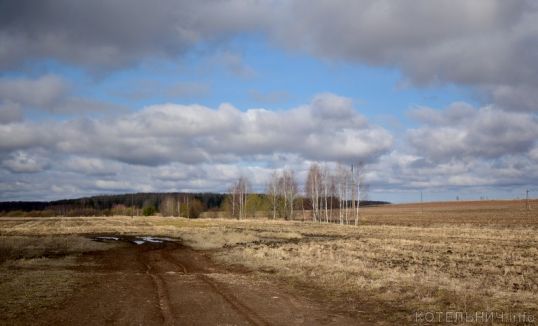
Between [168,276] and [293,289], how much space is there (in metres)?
6.34

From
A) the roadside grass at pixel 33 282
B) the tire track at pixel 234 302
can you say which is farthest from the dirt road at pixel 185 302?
the roadside grass at pixel 33 282

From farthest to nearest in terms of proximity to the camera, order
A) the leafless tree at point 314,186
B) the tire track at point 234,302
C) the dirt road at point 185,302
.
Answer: the leafless tree at point 314,186
the dirt road at point 185,302
the tire track at point 234,302

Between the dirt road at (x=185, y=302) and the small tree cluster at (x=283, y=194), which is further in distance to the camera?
the small tree cluster at (x=283, y=194)

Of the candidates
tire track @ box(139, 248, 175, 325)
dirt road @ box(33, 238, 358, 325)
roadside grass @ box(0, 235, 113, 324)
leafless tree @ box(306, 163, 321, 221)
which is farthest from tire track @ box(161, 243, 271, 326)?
leafless tree @ box(306, 163, 321, 221)

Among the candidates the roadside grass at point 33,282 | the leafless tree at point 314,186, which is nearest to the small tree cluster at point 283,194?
the leafless tree at point 314,186

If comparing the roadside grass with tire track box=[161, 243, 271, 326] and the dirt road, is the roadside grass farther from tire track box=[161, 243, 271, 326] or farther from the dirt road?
tire track box=[161, 243, 271, 326]

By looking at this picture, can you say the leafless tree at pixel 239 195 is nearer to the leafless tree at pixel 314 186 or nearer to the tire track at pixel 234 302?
the leafless tree at pixel 314 186

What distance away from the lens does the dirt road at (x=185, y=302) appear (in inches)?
438

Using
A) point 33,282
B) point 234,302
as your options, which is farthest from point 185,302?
point 33,282

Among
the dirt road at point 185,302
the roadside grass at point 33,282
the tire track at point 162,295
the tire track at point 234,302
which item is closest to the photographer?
the tire track at point 234,302

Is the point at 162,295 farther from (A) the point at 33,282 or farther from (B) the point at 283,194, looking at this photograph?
(B) the point at 283,194

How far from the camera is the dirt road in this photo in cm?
1114

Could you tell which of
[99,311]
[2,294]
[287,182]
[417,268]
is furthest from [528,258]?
[287,182]

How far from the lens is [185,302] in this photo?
13.4 meters
